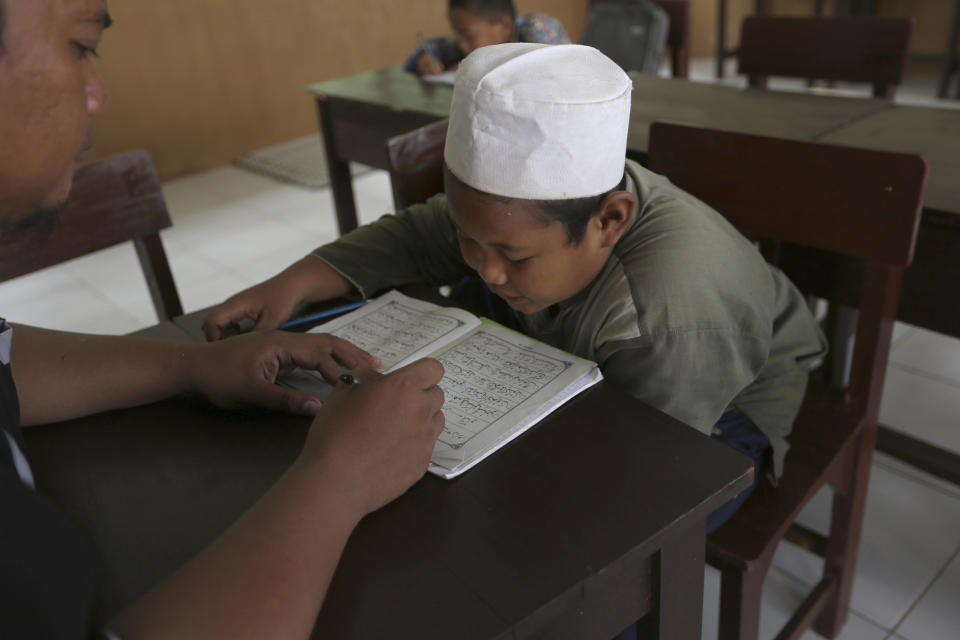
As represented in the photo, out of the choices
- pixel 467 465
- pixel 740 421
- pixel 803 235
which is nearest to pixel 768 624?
pixel 740 421

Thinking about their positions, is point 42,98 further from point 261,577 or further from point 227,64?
point 227,64

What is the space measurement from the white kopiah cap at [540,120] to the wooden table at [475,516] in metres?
0.25

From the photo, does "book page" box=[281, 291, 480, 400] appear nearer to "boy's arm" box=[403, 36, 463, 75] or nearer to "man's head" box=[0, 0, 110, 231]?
"man's head" box=[0, 0, 110, 231]

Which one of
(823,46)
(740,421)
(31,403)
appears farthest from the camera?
(823,46)

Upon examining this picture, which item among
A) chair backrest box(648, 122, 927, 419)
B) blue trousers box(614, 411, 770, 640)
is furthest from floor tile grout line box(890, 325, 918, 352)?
blue trousers box(614, 411, 770, 640)

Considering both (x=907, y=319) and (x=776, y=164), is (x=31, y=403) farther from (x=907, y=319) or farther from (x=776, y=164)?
(x=907, y=319)

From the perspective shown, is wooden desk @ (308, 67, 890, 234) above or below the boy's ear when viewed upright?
below

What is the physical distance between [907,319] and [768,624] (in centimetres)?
62

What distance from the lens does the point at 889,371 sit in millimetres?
2066

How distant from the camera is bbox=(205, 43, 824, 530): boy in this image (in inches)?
33.0

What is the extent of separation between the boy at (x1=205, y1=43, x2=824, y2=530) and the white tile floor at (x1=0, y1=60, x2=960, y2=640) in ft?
2.00

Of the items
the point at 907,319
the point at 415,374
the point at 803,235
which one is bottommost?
the point at 907,319

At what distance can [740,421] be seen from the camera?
1.08 metres

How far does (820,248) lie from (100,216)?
1.22 m
